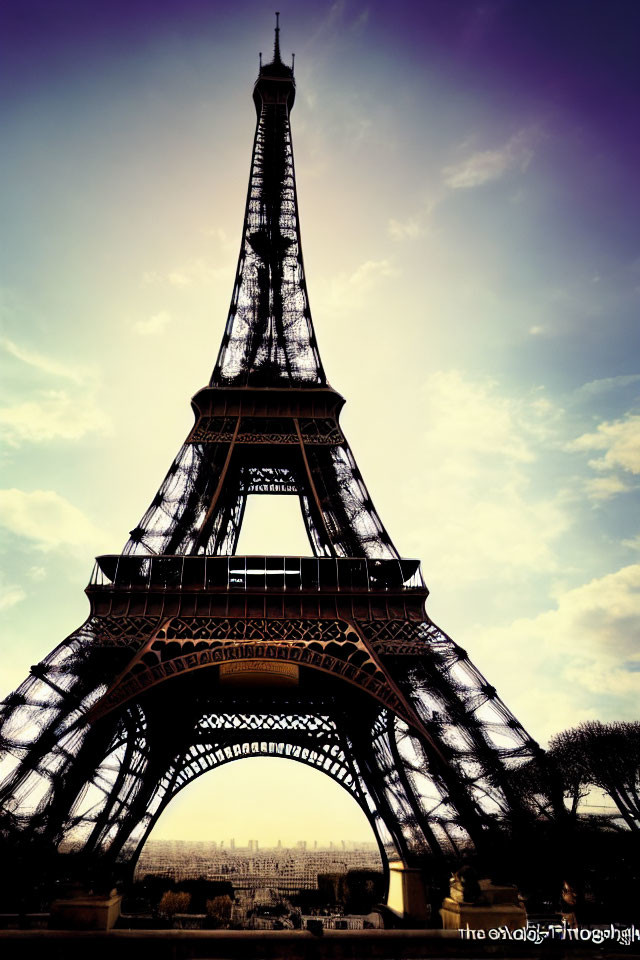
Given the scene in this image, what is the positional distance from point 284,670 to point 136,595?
6129 mm

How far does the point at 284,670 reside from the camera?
22.5 meters

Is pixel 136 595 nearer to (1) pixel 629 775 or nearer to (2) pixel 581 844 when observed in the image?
(2) pixel 581 844

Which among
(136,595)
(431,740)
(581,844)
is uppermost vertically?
(136,595)

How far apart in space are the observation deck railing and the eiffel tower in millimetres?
59

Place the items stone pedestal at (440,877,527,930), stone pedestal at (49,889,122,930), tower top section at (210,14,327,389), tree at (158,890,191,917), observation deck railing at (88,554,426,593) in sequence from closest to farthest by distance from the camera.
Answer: stone pedestal at (440,877,527,930) → stone pedestal at (49,889,122,930) → observation deck railing at (88,554,426,593) → tree at (158,890,191,917) → tower top section at (210,14,327,389)

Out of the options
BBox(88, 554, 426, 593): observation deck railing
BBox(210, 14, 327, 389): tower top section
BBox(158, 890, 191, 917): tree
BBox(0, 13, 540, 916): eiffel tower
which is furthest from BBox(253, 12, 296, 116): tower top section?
BBox(158, 890, 191, 917): tree

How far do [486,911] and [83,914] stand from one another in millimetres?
11097

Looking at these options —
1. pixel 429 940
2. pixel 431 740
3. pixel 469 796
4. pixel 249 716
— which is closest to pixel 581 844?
pixel 469 796

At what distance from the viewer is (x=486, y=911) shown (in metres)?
16.9

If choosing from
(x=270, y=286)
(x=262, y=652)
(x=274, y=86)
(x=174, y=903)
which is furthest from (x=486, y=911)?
(x=274, y=86)

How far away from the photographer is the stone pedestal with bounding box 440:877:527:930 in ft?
55.0

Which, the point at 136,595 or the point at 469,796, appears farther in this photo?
the point at 136,595

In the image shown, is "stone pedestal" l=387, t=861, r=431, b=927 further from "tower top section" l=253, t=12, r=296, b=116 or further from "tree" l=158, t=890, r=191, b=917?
"tower top section" l=253, t=12, r=296, b=116

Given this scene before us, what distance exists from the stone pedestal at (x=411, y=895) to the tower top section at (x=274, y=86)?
45.5 meters
